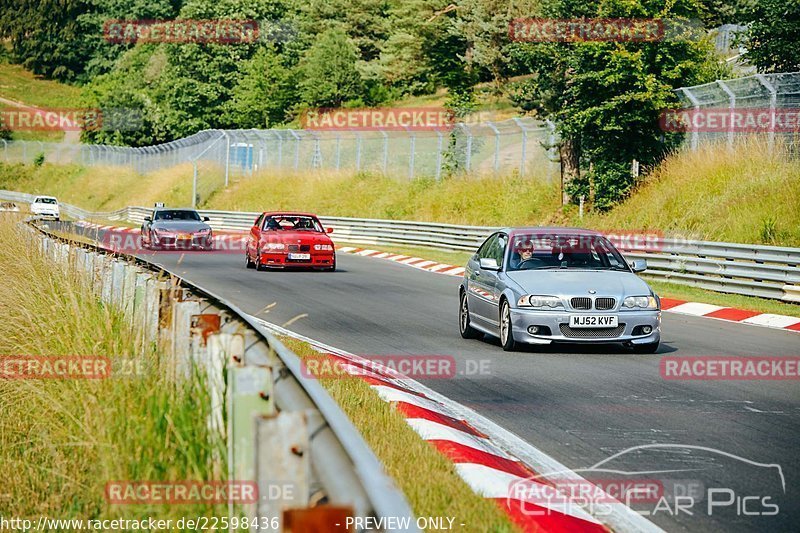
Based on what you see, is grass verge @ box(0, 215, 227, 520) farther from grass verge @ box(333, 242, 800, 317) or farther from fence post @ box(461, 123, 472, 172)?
fence post @ box(461, 123, 472, 172)

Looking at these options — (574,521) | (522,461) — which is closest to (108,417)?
(574,521)

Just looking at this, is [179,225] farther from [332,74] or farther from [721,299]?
[332,74]

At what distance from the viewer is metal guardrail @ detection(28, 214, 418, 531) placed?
316 centimetres

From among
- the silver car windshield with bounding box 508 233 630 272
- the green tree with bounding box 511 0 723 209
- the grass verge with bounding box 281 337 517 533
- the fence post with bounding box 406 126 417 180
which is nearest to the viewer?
the grass verge with bounding box 281 337 517 533

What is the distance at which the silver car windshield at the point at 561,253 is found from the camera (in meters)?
14.7

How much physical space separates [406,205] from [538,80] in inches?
522

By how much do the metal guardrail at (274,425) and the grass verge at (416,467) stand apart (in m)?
1.32

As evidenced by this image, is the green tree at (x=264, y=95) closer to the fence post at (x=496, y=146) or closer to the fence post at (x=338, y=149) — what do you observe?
the fence post at (x=338, y=149)

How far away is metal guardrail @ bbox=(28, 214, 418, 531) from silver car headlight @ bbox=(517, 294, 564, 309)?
292 inches

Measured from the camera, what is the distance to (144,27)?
124938mm

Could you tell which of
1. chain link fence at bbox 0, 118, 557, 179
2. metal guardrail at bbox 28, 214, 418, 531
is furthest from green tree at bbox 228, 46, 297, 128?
metal guardrail at bbox 28, 214, 418, 531

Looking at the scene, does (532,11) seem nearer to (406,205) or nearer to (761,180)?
(406,205)

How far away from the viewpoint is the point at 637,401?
10359mm

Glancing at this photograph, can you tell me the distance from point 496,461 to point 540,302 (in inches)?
243
